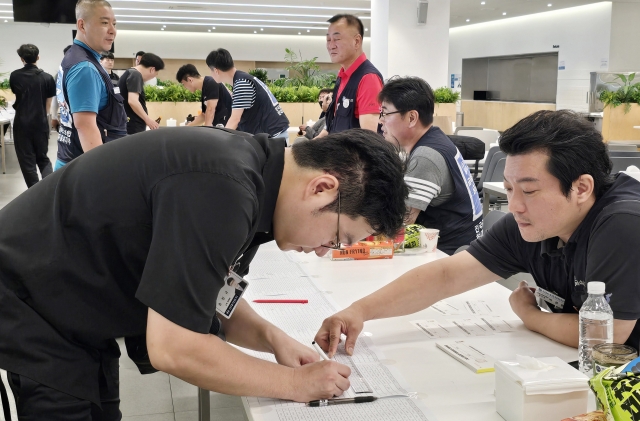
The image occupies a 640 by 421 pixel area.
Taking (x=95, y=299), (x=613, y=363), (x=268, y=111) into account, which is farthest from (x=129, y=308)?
(x=268, y=111)

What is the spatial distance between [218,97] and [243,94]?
133 centimetres

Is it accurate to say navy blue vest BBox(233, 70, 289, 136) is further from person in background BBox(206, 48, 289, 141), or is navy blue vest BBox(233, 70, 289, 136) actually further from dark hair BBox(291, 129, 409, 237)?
dark hair BBox(291, 129, 409, 237)

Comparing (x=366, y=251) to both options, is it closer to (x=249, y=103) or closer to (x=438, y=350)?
(x=438, y=350)

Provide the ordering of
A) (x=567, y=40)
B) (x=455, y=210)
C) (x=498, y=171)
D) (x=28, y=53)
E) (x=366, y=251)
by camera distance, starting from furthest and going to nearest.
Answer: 1. (x=567, y=40)
2. (x=28, y=53)
3. (x=498, y=171)
4. (x=455, y=210)
5. (x=366, y=251)

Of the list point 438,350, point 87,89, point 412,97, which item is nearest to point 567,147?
point 438,350

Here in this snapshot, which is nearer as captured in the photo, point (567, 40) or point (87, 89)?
point (87, 89)

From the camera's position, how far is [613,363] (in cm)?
119

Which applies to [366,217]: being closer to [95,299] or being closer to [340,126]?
[95,299]

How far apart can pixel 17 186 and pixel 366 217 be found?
7.65m

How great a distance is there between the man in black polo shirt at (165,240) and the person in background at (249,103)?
4.34m

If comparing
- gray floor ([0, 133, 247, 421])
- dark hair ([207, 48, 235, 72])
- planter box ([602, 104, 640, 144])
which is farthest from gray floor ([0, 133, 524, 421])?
planter box ([602, 104, 640, 144])

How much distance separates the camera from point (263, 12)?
48.5ft

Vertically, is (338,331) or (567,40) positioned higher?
(567,40)

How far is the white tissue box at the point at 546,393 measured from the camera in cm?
113
